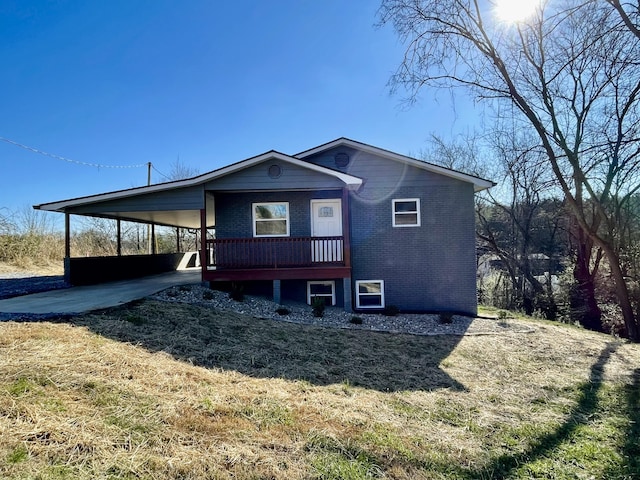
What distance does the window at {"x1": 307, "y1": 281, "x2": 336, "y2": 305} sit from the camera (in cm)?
1199

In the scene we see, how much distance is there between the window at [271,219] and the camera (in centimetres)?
1184

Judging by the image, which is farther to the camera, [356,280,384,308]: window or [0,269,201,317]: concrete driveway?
[356,280,384,308]: window

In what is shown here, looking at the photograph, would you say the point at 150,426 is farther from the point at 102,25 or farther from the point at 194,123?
the point at 194,123

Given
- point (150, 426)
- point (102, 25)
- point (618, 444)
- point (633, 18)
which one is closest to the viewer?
point (150, 426)

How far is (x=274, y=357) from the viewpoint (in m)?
5.93

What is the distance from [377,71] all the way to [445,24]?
2479mm

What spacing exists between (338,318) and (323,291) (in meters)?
2.35

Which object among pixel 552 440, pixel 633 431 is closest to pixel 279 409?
pixel 552 440

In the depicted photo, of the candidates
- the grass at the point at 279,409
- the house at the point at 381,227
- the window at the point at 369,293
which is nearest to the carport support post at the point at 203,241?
the house at the point at 381,227

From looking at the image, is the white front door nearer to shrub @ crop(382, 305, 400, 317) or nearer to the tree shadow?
shrub @ crop(382, 305, 400, 317)

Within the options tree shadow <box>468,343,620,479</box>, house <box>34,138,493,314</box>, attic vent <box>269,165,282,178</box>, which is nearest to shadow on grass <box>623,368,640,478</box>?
tree shadow <box>468,343,620,479</box>

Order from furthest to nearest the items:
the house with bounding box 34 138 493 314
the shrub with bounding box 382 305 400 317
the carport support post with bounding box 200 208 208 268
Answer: the house with bounding box 34 138 493 314 → the shrub with bounding box 382 305 400 317 → the carport support post with bounding box 200 208 208 268

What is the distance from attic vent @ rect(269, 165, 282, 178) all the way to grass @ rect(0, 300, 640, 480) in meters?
5.20

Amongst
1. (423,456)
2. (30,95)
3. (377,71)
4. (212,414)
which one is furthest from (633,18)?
(30,95)
